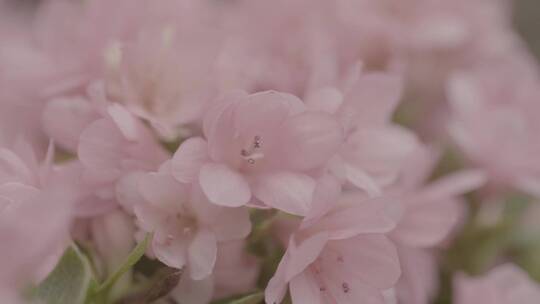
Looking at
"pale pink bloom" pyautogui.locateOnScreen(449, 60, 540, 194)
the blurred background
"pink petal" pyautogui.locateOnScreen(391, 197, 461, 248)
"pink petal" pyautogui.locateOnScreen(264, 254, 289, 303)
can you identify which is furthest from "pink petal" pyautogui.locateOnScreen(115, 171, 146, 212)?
the blurred background

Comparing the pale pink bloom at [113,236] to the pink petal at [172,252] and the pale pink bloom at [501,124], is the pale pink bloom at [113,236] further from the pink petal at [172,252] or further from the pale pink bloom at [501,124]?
the pale pink bloom at [501,124]

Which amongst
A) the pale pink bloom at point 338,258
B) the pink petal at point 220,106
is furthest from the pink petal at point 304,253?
the pink petal at point 220,106

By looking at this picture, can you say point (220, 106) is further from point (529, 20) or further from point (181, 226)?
point (529, 20)

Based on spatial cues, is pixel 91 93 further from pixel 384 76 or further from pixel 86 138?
pixel 384 76

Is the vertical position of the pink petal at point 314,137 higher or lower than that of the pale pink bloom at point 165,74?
higher

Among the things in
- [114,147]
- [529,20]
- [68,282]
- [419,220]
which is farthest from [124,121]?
[529,20]

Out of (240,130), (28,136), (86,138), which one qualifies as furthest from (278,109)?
(28,136)
